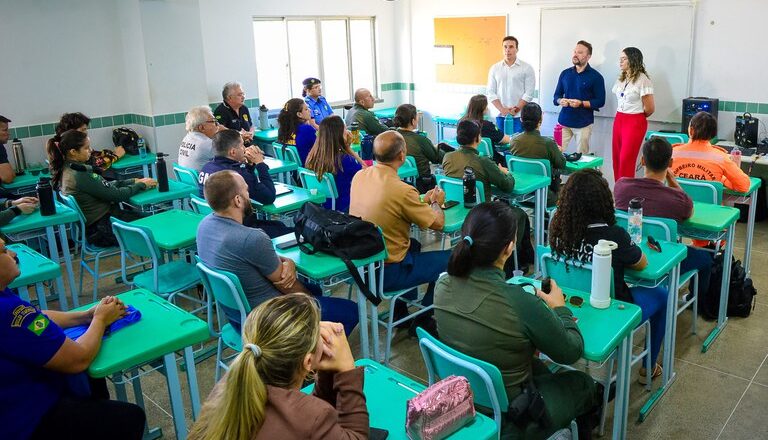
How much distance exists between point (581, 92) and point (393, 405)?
20.3 ft

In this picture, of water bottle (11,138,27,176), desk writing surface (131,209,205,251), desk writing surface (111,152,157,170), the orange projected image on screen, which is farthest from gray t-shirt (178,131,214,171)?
the orange projected image on screen

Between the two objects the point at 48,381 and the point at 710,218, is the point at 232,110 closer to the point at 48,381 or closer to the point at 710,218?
the point at 710,218

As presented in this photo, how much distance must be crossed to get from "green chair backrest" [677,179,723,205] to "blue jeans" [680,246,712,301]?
400 millimetres

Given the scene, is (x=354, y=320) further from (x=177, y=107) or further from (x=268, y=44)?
(x=268, y=44)

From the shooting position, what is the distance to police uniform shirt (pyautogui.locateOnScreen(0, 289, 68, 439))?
2.04 m

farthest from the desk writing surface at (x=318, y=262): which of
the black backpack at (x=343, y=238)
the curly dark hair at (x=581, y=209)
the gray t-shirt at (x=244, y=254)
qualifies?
the curly dark hair at (x=581, y=209)

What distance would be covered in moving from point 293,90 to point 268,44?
0.70m

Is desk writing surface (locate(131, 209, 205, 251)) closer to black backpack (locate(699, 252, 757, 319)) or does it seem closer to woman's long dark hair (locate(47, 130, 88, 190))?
woman's long dark hair (locate(47, 130, 88, 190))

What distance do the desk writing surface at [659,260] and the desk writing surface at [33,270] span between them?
9.06ft

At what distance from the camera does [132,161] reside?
6.50 meters

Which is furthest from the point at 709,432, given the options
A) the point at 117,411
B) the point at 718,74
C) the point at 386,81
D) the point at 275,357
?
the point at 386,81

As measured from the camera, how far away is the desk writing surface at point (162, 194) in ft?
15.5

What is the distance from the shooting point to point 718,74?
22.0ft

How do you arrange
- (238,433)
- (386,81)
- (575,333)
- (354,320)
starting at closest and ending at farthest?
1. (238,433)
2. (575,333)
3. (354,320)
4. (386,81)
